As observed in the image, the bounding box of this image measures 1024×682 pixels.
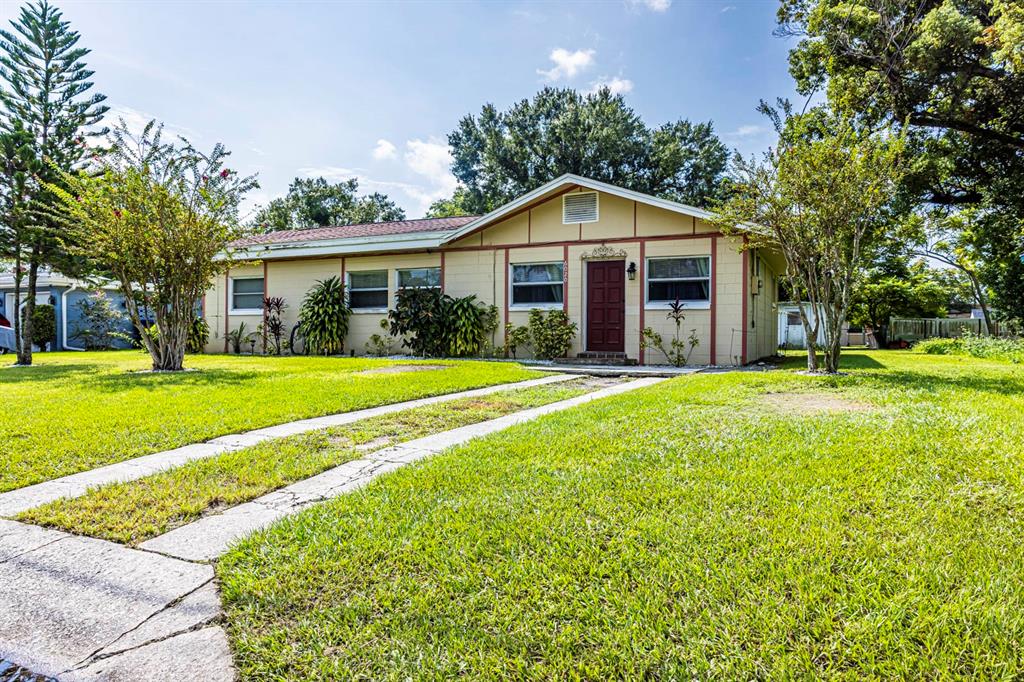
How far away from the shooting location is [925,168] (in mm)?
13898

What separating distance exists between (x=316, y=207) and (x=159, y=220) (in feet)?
89.8

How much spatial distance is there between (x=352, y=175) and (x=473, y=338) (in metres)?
27.9

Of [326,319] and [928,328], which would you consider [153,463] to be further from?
[928,328]

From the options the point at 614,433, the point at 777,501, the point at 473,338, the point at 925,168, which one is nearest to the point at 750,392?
the point at 614,433

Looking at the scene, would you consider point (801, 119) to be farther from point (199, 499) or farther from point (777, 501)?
point (199, 499)

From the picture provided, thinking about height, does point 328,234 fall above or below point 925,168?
below

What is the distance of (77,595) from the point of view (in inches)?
74.1

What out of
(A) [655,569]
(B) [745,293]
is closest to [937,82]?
(B) [745,293]

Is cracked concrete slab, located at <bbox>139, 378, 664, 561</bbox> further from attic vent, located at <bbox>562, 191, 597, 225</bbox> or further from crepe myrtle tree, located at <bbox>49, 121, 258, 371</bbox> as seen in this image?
attic vent, located at <bbox>562, 191, 597, 225</bbox>

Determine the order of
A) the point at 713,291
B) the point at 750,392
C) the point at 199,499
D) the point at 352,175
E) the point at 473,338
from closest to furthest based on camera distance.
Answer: the point at 199,499
the point at 750,392
the point at 713,291
the point at 473,338
the point at 352,175

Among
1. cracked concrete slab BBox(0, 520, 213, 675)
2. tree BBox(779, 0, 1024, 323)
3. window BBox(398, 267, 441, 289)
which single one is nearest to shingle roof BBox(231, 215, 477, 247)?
window BBox(398, 267, 441, 289)

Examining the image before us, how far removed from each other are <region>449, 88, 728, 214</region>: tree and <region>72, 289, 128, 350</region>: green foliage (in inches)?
665

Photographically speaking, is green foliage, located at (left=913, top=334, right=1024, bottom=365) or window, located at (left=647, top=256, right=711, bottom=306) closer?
window, located at (left=647, top=256, right=711, bottom=306)

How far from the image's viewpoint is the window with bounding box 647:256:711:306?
36.0ft
